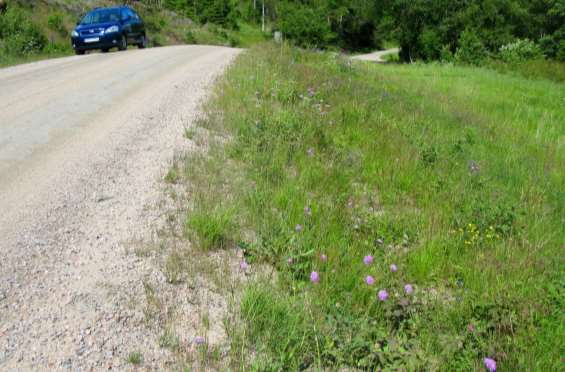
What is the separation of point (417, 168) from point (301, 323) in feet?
11.2

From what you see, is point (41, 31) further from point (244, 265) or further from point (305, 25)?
point (305, 25)

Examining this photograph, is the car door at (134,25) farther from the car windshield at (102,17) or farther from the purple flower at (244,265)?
the purple flower at (244,265)

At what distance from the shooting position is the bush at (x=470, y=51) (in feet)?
97.6

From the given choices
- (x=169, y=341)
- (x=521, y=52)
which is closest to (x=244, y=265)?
(x=169, y=341)

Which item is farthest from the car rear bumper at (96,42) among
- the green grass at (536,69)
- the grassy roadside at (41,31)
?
the green grass at (536,69)

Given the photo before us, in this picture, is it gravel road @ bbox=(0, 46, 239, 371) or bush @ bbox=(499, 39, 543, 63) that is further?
bush @ bbox=(499, 39, 543, 63)

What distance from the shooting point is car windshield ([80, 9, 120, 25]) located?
1850 centimetres

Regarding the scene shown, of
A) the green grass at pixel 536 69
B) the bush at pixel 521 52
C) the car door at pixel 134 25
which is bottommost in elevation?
the green grass at pixel 536 69

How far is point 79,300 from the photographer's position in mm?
2760

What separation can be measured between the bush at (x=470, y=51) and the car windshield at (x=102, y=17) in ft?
68.8

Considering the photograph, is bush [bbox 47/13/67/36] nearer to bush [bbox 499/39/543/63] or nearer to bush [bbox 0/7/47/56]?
bush [bbox 0/7/47/56]

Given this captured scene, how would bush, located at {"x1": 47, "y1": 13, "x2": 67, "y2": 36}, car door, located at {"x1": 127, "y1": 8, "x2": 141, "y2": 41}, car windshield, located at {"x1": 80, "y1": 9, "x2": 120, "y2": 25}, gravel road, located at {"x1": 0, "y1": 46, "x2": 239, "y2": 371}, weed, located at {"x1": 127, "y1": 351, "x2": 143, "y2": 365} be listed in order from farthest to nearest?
bush, located at {"x1": 47, "y1": 13, "x2": 67, "y2": 36} < car door, located at {"x1": 127, "y1": 8, "x2": 141, "y2": 41} < car windshield, located at {"x1": 80, "y1": 9, "x2": 120, "y2": 25} < gravel road, located at {"x1": 0, "y1": 46, "x2": 239, "y2": 371} < weed, located at {"x1": 127, "y1": 351, "x2": 143, "y2": 365}

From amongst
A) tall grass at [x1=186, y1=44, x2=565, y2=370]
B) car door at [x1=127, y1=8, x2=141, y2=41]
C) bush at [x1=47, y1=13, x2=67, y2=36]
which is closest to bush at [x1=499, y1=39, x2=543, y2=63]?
car door at [x1=127, y1=8, x2=141, y2=41]

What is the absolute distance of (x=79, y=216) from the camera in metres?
3.90
